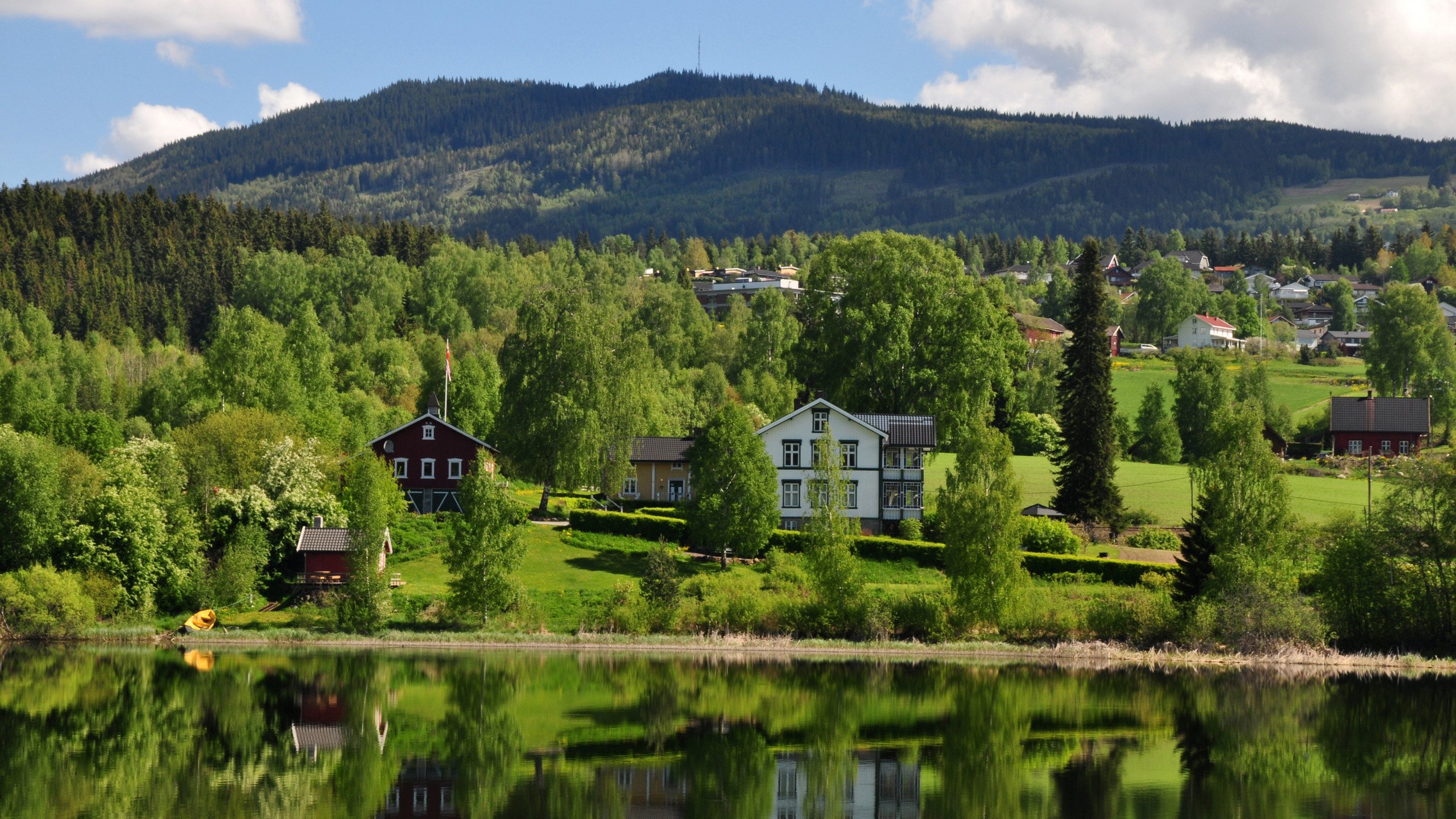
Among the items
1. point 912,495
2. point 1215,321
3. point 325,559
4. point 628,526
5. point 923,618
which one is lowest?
point 923,618

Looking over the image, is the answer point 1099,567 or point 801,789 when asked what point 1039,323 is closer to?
point 1099,567

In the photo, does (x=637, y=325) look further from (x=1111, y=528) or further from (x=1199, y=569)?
(x=1199, y=569)

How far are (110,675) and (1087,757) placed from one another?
103 ft

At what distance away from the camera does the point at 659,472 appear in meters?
86.1

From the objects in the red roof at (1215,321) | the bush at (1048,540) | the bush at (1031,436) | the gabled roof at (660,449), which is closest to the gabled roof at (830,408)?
the gabled roof at (660,449)

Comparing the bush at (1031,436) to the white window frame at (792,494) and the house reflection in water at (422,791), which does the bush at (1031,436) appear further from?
the house reflection in water at (422,791)

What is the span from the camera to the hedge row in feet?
214

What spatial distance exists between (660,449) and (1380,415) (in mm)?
56177

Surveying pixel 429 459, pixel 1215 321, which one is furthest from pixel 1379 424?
pixel 429 459

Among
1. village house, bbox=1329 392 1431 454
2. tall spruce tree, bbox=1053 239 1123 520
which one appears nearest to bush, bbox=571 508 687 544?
tall spruce tree, bbox=1053 239 1123 520

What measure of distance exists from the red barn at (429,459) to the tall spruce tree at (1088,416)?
32.3 meters

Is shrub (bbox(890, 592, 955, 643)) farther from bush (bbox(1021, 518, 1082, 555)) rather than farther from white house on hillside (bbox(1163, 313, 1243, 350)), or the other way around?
white house on hillside (bbox(1163, 313, 1243, 350))

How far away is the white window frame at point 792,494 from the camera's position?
257 ft

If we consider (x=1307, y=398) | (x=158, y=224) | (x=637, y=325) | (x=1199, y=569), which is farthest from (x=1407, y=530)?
(x=158, y=224)
